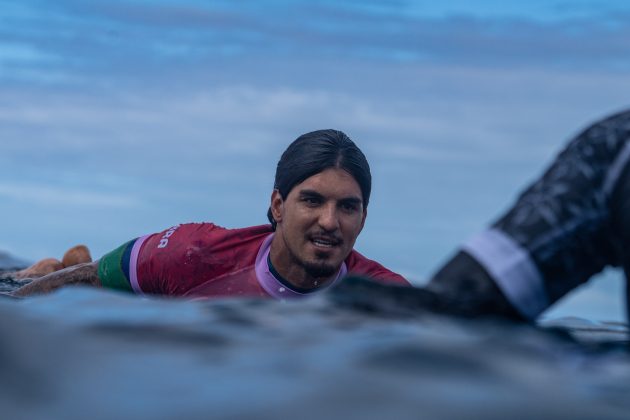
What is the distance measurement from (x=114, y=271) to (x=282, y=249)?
1.14m

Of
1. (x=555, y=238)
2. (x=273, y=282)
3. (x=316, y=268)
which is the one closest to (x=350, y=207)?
(x=316, y=268)

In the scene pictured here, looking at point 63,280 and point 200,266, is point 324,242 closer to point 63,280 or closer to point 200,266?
point 200,266

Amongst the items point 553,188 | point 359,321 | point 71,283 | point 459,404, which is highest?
point 71,283

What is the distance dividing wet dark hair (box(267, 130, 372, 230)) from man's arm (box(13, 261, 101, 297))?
128 centimetres

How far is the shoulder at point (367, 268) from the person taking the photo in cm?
594

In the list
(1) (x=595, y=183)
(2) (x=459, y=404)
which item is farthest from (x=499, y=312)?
(2) (x=459, y=404)

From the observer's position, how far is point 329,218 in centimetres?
555

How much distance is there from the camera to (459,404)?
82.3 inches

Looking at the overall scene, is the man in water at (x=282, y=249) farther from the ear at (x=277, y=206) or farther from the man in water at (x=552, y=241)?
the man in water at (x=552, y=241)

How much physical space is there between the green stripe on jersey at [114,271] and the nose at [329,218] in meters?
1.41

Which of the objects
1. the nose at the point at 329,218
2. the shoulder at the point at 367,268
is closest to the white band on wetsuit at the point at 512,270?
the nose at the point at 329,218

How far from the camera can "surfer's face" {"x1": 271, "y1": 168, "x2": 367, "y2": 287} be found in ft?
18.4

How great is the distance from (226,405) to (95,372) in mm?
455

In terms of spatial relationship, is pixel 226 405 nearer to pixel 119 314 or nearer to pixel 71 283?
pixel 119 314
